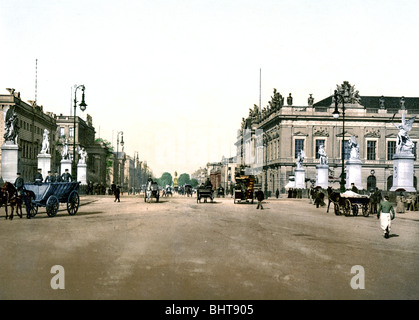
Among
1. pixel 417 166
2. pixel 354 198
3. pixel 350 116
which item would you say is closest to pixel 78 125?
pixel 350 116

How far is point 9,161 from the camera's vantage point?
2480 centimetres

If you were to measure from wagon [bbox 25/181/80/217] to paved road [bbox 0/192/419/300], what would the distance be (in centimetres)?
262

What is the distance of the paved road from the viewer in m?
6.97

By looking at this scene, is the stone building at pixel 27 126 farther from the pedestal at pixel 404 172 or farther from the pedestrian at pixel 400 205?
the pedestrian at pixel 400 205

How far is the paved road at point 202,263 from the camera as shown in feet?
22.9

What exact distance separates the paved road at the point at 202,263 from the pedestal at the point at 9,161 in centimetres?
977

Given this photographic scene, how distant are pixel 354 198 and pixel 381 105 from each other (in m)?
55.9

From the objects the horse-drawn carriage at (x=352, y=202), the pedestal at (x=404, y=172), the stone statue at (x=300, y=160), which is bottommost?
the horse-drawn carriage at (x=352, y=202)

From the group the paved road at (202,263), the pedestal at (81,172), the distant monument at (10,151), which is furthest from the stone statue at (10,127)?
the pedestal at (81,172)

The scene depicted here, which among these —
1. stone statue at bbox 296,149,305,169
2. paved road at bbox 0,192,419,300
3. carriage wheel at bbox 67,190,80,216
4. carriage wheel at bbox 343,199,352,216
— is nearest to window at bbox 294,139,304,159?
stone statue at bbox 296,149,305,169

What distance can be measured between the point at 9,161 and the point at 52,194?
763cm

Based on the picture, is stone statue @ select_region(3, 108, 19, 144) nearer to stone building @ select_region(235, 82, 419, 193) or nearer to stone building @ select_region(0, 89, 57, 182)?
stone building @ select_region(0, 89, 57, 182)

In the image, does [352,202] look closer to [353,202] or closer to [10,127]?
[353,202]
